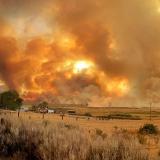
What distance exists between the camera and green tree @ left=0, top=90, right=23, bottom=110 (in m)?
111

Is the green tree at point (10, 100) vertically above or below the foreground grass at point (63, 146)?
above

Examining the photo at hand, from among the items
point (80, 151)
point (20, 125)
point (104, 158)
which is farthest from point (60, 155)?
point (20, 125)

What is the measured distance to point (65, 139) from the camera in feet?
50.8

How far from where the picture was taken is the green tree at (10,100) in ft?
365

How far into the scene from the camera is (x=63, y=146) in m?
14.5

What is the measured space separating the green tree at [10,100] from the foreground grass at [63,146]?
92.9m

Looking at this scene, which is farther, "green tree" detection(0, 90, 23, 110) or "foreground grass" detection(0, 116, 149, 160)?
"green tree" detection(0, 90, 23, 110)

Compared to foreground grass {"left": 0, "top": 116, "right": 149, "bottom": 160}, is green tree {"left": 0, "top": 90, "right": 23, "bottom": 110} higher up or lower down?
→ higher up

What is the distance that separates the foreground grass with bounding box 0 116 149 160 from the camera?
13.3 meters

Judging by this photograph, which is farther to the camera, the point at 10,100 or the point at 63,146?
the point at 10,100

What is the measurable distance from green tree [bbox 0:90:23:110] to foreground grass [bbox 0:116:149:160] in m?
92.9

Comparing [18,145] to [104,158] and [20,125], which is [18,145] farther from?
[104,158]

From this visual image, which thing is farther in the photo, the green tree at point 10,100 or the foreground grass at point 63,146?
the green tree at point 10,100

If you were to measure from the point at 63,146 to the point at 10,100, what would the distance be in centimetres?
9997
